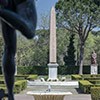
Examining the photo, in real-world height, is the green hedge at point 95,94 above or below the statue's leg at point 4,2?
below

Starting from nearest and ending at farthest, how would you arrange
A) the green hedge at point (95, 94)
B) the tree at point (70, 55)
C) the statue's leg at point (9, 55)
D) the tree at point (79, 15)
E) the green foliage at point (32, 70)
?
1. the statue's leg at point (9, 55)
2. the green hedge at point (95, 94)
3. the tree at point (79, 15)
4. the green foliage at point (32, 70)
5. the tree at point (70, 55)

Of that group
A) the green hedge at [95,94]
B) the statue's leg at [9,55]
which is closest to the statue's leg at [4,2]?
the statue's leg at [9,55]

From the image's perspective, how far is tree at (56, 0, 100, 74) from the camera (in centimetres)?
4416

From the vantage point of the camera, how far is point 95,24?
44.9 meters

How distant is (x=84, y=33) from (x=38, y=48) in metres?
12.3

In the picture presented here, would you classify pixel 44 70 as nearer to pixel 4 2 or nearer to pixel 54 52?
pixel 54 52

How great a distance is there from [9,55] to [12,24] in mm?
510

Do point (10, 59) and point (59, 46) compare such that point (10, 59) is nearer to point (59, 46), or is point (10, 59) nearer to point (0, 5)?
point (0, 5)

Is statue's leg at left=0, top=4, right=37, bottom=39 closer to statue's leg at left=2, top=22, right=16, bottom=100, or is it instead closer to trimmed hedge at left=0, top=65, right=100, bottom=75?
statue's leg at left=2, top=22, right=16, bottom=100

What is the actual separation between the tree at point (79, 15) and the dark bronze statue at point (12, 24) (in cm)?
4185

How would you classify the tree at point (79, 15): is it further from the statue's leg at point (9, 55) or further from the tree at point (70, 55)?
the statue's leg at point (9, 55)

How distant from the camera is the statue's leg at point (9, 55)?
2.60 meters

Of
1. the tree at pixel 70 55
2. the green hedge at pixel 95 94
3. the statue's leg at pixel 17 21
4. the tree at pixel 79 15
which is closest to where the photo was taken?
the statue's leg at pixel 17 21

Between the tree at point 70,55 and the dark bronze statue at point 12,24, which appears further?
the tree at point 70,55
